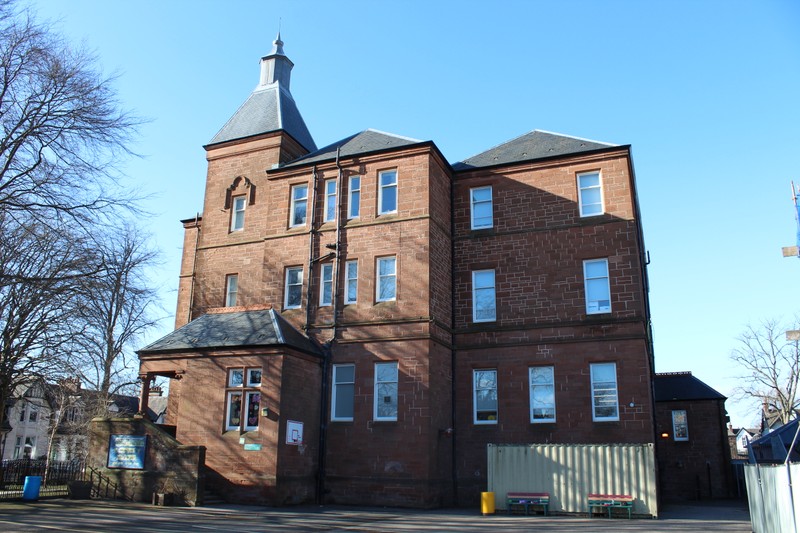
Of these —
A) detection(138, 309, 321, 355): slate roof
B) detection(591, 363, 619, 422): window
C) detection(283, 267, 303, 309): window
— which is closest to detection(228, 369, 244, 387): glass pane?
detection(138, 309, 321, 355): slate roof

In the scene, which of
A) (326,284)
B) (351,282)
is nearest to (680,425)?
(351,282)

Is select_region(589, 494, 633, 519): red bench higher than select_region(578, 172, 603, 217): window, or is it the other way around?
select_region(578, 172, 603, 217): window

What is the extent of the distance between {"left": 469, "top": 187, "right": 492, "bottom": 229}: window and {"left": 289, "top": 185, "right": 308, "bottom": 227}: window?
682 centimetres

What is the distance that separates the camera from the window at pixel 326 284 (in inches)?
995

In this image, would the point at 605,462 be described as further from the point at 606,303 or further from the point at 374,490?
the point at 374,490

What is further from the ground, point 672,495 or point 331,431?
point 331,431

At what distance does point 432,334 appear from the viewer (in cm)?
2333

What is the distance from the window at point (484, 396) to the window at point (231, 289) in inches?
417

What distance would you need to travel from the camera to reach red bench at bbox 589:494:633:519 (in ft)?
64.3

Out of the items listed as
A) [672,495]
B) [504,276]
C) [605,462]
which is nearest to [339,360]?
[504,276]

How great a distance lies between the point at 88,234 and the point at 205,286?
11163 mm

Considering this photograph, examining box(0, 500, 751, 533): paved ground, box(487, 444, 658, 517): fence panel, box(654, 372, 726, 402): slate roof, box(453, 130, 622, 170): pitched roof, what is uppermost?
box(453, 130, 622, 170): pitched roof

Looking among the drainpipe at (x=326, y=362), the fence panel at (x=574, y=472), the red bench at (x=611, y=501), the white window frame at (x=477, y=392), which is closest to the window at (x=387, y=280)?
the drainpipe at (x=326, y=362)

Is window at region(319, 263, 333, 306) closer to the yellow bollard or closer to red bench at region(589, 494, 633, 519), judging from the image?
the yellow bollard
